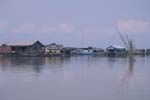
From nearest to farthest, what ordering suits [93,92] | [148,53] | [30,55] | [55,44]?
[93,92] → [30,55] → [55,44] → [148,53]

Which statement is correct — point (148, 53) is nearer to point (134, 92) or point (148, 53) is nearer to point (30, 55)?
point (30, 55)

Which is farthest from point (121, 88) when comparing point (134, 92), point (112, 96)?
point (112, 96)

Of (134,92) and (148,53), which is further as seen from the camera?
(148,53)

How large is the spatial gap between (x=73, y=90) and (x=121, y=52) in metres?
51.7

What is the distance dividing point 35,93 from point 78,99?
4.27 feet

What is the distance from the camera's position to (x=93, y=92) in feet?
33.1

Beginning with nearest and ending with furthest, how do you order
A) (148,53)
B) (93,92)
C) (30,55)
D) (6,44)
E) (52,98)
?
(52,98) < (93,92) < (30,55) < (6,44) < (148,53)

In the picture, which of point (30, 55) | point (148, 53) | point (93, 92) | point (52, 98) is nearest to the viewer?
point (52, 98)

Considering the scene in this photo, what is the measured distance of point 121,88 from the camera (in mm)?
11172

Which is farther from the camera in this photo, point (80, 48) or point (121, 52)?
point (80, 48)

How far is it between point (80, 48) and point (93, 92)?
186 feet

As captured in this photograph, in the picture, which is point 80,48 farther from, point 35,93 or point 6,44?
point 35,93

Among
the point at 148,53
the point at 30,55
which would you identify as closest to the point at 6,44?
the point at 30,55

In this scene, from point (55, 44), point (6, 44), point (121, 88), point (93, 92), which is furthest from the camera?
point (55, 44)
